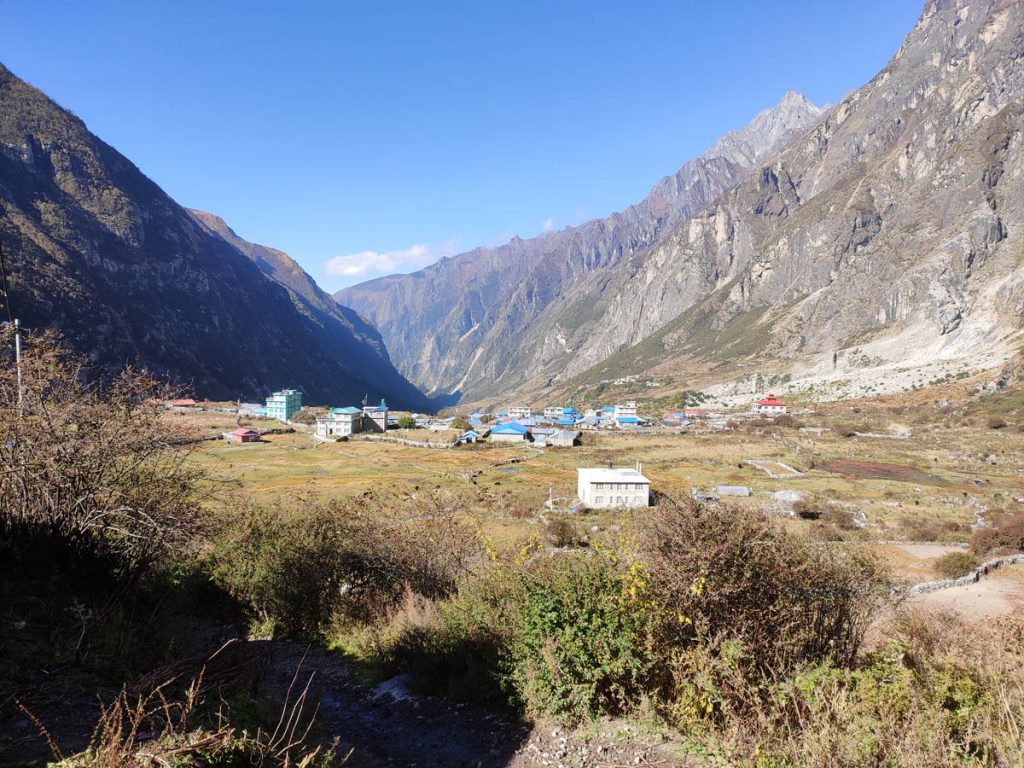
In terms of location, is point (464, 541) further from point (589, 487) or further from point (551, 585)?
point (589, 487)

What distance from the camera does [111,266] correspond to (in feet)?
456

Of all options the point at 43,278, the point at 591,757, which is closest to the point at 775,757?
the point at 591,757

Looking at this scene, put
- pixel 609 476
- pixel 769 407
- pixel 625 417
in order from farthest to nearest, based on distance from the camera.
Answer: pixel 769 407 < pixel 625 417 < pixel 609 476

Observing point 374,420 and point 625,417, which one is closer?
point 374,420

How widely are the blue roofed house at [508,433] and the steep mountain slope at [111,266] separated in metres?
72.9

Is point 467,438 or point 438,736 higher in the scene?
point 438,736

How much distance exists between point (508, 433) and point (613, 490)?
50.0m

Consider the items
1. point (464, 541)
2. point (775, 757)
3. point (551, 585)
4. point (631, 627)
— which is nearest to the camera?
point (775, 757)

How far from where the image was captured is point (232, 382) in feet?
481

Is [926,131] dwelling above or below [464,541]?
above

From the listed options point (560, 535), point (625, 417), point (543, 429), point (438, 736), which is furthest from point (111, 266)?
point (438, 736)

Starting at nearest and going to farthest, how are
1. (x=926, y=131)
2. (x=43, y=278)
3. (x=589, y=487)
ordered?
1. (x=589, y=487)
2. (x=43, y=278)
3. (x=926, y=131)

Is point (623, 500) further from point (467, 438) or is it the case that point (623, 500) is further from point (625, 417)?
point (625, 417)

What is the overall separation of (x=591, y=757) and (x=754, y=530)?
3.21 m
